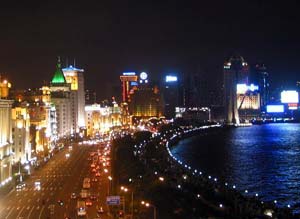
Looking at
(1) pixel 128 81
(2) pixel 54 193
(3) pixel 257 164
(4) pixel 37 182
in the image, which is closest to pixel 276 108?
(1) pixel 128 81

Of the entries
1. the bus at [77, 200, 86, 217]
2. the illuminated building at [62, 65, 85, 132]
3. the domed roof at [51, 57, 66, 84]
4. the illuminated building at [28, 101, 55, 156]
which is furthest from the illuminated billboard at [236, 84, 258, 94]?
the bus at [77, 200, 86, 217]

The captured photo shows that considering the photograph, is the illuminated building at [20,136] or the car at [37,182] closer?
the car at [37,182]

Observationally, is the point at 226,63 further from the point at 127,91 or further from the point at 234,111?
the point at 127,91

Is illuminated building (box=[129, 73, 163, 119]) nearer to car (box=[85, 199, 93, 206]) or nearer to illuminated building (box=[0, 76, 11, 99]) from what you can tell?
illuminated building (box=[0, 76, 11, 99])

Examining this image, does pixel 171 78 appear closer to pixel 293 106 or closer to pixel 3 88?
pixel 293 106

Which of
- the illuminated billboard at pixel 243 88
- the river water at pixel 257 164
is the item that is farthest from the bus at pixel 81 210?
the illuminated billboard at pixel 243 88

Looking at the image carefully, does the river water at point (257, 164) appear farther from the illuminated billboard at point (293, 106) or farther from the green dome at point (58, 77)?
the illuminated billboard at point (293, 106)
